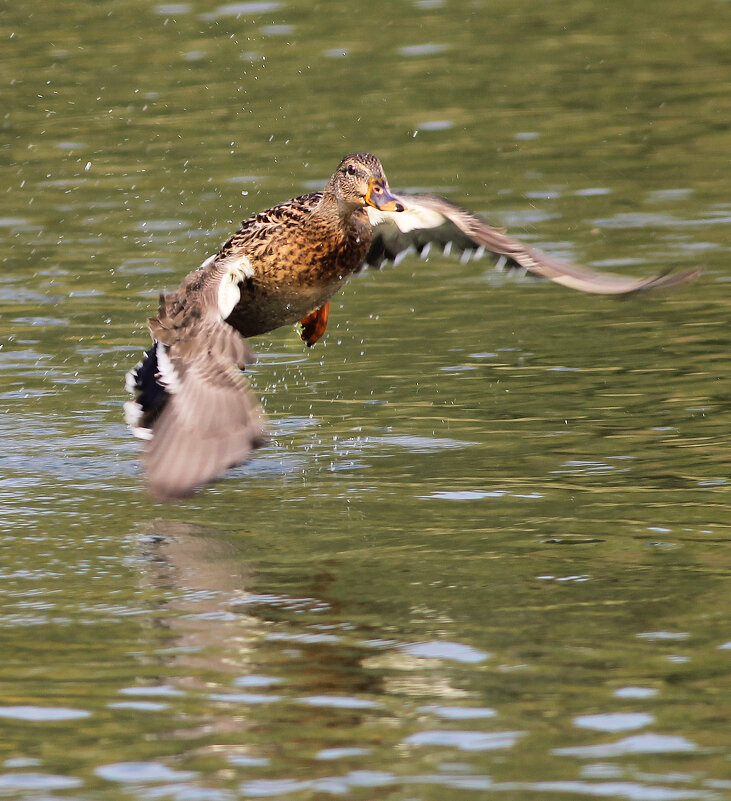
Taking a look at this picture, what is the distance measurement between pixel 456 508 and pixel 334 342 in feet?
10.5

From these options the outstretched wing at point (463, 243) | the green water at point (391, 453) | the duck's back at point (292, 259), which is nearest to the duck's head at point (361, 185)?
the duck's back at point (292, 259)

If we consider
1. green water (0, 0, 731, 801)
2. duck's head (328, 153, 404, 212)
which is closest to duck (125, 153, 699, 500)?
duck's head (328, 153, 404, 212)

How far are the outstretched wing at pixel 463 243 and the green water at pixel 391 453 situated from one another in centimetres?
74

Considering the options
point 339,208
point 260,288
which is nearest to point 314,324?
point 260,288

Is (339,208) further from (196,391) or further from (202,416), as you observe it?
(202,416)

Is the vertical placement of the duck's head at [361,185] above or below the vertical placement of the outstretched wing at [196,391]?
above

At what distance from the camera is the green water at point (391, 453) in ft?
16.8

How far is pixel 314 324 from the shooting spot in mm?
8648

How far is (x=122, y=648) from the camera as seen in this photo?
5.82 meters

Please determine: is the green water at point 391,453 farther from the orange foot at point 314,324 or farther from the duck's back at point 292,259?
the duck's back at point 292,259

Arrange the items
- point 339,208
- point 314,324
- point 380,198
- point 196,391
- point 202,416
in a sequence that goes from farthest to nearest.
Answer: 1. point 314,324
2. point 339,208
3. point 380,198
4. point 196,391
5. point 202,416

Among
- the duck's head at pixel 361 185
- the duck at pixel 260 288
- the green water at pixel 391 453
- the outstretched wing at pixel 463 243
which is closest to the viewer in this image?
the green water at pixel 391 453

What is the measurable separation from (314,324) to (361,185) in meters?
0.86

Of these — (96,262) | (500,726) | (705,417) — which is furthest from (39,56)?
(500,726)
